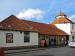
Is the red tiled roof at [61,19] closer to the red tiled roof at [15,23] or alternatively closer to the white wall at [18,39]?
the white wall at [18,39]

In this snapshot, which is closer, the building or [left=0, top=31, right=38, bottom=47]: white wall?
[left=0, top=31, right=38, bottom=47]: white wall

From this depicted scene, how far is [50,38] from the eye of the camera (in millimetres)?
53188

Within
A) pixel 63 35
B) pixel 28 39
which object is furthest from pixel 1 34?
pixel 63 35

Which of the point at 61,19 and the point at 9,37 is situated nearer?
the point at 9,37

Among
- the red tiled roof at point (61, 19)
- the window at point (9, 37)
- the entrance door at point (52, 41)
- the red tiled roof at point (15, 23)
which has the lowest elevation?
the entrance door at point (52, 41)

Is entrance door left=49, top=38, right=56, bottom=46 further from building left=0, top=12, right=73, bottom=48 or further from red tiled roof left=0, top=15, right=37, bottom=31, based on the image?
red tiled roof left=0, top=15, right=37, bottom=31

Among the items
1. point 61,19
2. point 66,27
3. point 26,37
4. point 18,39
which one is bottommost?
point 18,39

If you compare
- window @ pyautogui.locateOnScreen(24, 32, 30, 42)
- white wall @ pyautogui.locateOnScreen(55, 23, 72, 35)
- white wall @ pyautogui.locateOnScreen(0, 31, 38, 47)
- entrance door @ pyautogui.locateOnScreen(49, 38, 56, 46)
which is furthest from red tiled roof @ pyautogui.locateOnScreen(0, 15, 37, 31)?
white wall @ pyautogui.locateOnScreen(55, 23, 72, 35)

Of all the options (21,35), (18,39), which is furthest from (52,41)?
(18,39)

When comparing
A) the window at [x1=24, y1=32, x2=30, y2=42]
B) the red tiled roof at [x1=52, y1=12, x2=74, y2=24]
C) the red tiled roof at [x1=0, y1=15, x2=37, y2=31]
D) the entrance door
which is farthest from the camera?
the red tiled roof at [x1=52, y1=12, x2=74, y2=24]

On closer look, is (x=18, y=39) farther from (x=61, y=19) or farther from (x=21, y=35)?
(x=61, y=19)

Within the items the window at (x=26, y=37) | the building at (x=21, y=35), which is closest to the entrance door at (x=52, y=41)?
the building at (x=21, y=35)

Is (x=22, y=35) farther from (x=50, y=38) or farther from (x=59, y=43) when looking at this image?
(x=59, y=43)

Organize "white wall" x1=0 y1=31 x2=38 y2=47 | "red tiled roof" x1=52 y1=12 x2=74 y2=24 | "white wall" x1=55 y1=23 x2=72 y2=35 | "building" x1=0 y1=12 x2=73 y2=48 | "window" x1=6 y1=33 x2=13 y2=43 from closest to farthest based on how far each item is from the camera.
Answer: "white wall" x1=0 y1=31 x2=38 y2=47, "building" x1=0 y1=12 x2=73 y2=48, "window" x1=6 y1=33 x2=13 y2=43, "white wall" x1=55 y1=23 x2=72 y2=35, "red tiled roof" x1=52 y1=12 x2=74 y2=24
